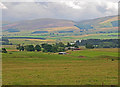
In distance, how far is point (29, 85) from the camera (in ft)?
87.6

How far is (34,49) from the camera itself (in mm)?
164875

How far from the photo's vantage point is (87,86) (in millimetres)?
25953

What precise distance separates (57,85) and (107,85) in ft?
20.0

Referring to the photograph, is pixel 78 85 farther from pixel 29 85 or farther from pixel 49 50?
pixel 49 50

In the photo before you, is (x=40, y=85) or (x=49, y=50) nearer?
(x=40, y=85)

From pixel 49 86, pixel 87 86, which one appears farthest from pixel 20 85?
pixel 87 86

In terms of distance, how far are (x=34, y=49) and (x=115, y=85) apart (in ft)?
461

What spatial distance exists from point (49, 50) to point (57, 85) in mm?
136848

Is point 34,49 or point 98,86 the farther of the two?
point 34,49

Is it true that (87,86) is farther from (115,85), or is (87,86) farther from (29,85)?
(29,85)

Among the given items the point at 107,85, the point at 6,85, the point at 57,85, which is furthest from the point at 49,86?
the point at 107,85

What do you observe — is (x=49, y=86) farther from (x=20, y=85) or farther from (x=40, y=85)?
(x=20, y=85)

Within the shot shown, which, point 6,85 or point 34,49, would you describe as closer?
point 6,85

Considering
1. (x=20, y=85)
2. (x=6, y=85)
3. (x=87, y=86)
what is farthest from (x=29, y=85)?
(x=87, y=86)
